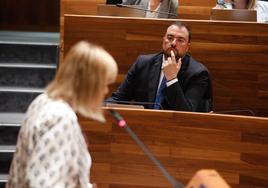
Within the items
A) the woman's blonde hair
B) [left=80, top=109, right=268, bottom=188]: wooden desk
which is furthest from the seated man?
the woman's blonde hair

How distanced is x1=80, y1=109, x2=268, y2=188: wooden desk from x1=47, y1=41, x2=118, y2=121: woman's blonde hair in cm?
55

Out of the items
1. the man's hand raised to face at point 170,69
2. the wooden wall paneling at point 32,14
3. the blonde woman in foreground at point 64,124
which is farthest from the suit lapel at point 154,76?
the wooden wall paneling at point 32,14

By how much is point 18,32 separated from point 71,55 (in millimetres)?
2269

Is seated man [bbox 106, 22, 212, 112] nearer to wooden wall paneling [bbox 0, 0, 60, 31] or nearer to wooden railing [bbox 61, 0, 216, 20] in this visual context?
wooden railing [bbox 61, 0, 216, 20]

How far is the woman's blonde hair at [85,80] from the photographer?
0.93 meters

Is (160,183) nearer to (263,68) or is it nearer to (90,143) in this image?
(90,143)

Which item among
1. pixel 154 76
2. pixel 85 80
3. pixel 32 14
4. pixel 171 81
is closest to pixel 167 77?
pixel 171 81

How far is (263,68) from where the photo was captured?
193 cm

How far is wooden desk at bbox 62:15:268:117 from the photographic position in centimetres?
194

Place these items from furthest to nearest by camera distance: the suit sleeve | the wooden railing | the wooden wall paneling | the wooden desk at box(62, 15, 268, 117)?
the wooden wall paneling, the wooden railing, the wooden desk at box(62, 15, 268, 117), the suit sleeve

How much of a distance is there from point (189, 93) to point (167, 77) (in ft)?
0.38

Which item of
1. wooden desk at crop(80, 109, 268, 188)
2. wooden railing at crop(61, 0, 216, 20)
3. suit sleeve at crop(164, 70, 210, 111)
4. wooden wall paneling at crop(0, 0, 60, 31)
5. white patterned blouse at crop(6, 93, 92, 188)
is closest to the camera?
white patterned blouse at crop(6, 93, 92, 188)

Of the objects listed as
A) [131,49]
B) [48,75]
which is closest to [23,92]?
[48,75]

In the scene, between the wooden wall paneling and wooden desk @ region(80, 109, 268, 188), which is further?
the wooden wall paneling
